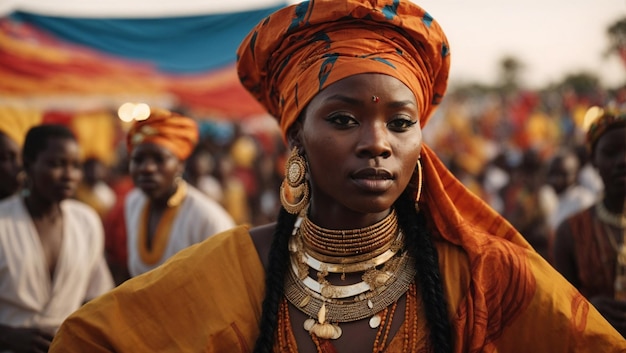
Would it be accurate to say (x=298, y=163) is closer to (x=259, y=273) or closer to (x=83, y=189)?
(x=259, y=273)

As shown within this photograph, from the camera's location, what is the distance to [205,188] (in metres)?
10.0

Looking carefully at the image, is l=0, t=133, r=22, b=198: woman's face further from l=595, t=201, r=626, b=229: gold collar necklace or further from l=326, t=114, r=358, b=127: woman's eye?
l=595, t=201, r=626, b=229: gold collar necklace

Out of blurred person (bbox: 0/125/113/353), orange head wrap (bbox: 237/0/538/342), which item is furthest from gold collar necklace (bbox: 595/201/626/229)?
blurred person (bbox: 0/125/113/353)

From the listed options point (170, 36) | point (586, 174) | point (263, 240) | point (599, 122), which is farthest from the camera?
point (586, 174)

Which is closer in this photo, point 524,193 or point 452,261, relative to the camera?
point 452,261

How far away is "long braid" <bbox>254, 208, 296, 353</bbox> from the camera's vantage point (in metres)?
2.38

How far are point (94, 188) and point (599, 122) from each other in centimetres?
731

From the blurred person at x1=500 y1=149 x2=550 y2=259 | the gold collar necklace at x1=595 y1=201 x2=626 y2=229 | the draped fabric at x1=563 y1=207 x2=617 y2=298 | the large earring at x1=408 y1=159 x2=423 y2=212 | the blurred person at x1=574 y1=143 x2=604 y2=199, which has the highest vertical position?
the large earring at x1=408 y1=159 x2=423 y2=212

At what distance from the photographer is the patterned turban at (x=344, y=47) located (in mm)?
2357

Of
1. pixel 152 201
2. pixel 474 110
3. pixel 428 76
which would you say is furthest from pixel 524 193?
pixel 474 110

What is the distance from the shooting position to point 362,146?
7.41ft

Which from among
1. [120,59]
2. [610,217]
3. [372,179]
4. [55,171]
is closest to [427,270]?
[372,179]

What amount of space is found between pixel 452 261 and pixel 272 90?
41.4 inches

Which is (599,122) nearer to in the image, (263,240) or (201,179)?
(263,240)
